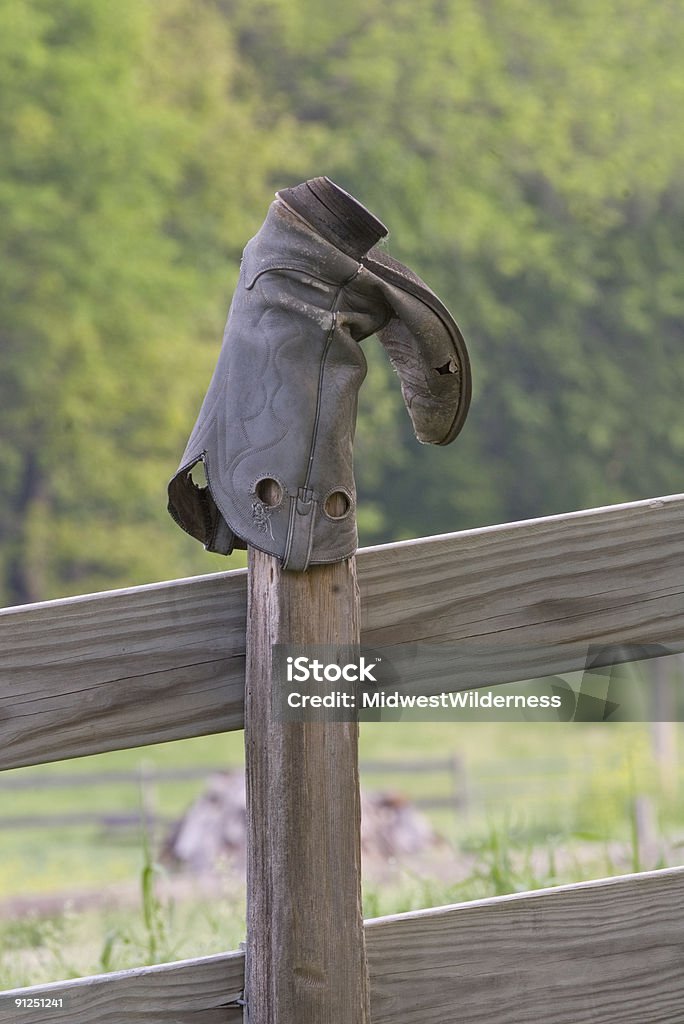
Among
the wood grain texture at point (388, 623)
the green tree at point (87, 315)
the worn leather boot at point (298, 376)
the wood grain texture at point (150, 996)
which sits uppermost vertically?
the green tree at point (87, 315)

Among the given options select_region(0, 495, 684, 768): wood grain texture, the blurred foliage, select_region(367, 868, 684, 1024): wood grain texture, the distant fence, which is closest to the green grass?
the distant fence

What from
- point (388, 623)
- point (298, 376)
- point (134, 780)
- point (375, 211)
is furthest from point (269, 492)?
point (375, 211)

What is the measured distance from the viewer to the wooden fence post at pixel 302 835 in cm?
151

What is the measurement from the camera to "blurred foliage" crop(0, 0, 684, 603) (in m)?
16.6

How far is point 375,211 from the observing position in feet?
61.3

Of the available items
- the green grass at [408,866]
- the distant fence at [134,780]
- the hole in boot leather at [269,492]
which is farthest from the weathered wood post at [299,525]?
the distant fence at [134,780]

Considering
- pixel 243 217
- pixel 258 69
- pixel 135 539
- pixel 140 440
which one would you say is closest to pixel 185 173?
pixel 243 217

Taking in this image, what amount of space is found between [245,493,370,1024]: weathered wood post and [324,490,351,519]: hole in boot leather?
2.5 inches

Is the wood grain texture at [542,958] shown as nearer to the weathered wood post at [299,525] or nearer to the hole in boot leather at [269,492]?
the weathered wood post at [299,525]

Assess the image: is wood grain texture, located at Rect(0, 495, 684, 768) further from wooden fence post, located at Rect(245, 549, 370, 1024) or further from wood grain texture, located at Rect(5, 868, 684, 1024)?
wood grain texture, located at Rect(5, 868, 684, 1024)

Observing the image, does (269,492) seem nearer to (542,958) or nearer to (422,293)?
(422,293)

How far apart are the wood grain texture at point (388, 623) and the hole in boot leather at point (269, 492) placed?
16 cm

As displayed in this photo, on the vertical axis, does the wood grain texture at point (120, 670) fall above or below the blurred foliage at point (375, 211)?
below

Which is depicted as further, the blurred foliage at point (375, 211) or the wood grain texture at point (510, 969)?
the blurred foliage at point (375, 211)
